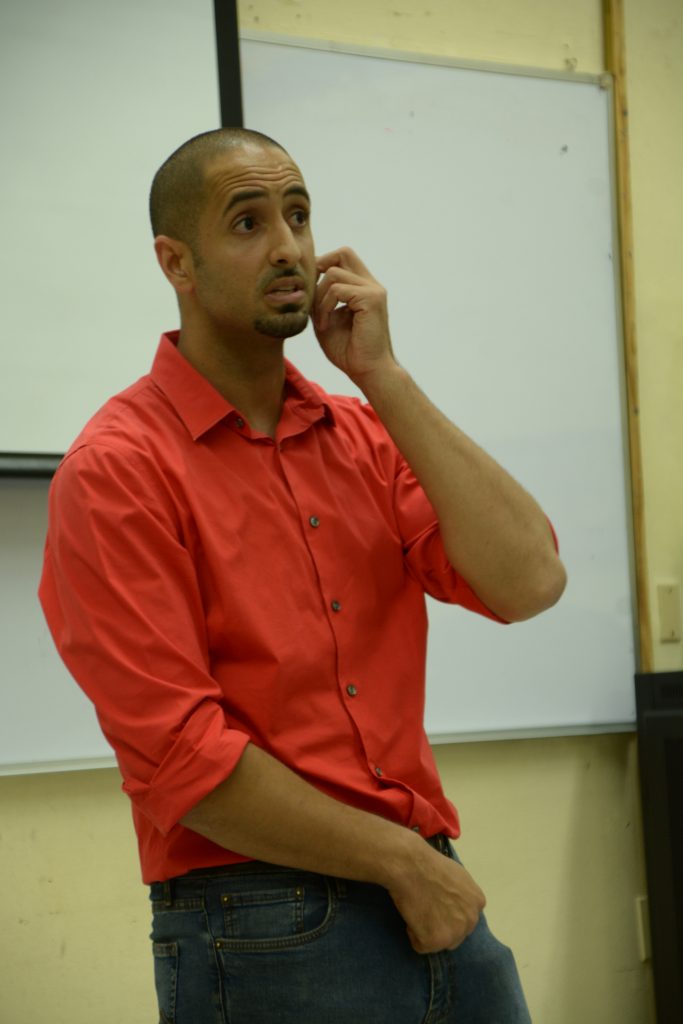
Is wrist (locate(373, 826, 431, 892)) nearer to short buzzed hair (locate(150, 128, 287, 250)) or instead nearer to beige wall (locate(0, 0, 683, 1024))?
short buzzed hair (locate(150, 128, 287, 250))

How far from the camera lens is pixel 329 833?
1.17 meters

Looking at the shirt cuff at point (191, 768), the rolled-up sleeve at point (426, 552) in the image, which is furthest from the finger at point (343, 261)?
the shirt cuff at point (191, 768)

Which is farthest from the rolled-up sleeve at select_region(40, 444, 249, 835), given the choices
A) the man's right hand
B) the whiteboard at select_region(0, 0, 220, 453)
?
the whiteboard at select_region(0, 0, 220, 453)

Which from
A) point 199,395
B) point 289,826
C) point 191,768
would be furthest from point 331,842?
point 199,395

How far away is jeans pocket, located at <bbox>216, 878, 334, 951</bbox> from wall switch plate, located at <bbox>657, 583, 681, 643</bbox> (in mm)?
1704

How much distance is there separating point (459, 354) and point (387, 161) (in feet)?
1.49

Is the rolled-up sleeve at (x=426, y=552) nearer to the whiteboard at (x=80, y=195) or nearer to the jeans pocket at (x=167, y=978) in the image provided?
the jeans pocket at (x=167, y=978)

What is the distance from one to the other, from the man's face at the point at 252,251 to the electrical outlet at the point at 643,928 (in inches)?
72.8

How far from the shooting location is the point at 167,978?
1.21 metres

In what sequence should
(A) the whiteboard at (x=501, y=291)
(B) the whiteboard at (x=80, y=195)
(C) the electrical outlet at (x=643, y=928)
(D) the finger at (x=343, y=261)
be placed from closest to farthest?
(D) the finger at (x=343, y=261) < (B) the whiteboard at (x=80, y=195) < (A) the whiteboard at (x=501, y=291) < (C) the electrical outlet at (x=643, y=928)

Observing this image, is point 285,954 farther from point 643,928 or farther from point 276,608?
point 643,928

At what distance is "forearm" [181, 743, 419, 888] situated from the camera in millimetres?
1151

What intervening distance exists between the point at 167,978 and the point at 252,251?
81cm

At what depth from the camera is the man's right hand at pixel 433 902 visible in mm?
1205
